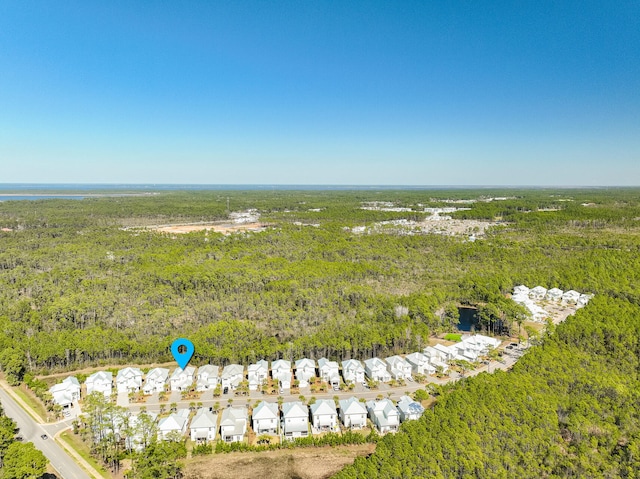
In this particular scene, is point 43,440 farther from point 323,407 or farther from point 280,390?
point 323,407

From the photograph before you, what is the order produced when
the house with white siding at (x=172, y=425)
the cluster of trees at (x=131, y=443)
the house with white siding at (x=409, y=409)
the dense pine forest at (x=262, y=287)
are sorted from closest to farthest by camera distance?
the cluster of trees at (x=131, y=443) < the house with white siding at (x=172, y=425) < the house with white siding at (x=409, y=409) < the dense pine forest at (x=262, y=287)

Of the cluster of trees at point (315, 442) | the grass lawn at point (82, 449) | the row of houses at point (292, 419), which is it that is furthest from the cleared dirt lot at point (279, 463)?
the grass lawn at point (82, 449)

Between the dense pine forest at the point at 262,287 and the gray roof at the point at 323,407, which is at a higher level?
the dense pine forest at the point at 262,287

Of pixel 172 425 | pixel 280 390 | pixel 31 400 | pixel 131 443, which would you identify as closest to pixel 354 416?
pixel 280 390

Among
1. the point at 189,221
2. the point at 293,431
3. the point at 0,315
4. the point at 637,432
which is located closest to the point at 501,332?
the point at 637,432

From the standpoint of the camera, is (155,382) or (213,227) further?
(213,227)

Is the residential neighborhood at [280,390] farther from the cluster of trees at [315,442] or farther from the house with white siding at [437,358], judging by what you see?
the cluster of trees at [315,442]
